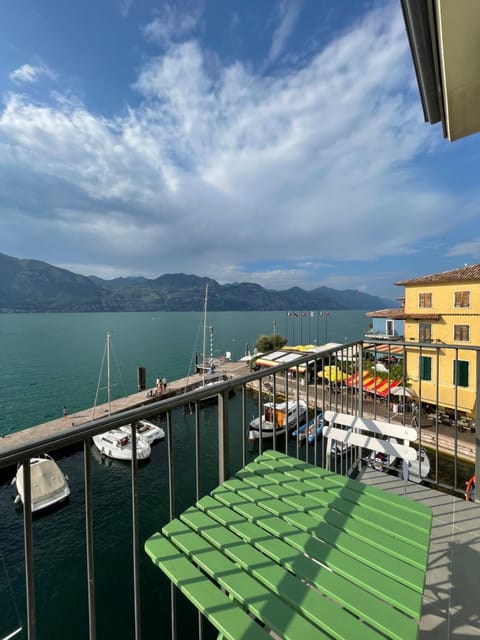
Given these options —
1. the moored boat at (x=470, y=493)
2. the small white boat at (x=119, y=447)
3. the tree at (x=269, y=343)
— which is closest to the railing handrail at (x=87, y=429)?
the moored boat at (x=470, y=493)

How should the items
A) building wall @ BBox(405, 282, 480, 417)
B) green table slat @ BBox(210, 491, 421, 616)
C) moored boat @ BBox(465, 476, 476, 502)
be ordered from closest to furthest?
green table slat @ BBox(210, 491, 421, 616) < moored boat @ BBox(465, 476, 476, 502) < building wall @ BBox(405, 282, 480, 417)

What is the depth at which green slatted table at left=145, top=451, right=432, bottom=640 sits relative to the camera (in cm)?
99

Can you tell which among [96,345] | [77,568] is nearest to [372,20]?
[77,568]

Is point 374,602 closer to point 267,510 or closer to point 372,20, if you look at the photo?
point 267,510

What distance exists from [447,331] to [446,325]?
30 cm

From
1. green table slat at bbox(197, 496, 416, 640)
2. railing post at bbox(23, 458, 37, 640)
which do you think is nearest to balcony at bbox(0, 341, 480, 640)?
railing post at bbox(23, 458, 37, 640)

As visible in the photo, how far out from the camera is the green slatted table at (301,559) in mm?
989

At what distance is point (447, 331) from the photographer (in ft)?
49.3

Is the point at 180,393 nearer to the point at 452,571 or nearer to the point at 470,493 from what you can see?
the point at 470,493

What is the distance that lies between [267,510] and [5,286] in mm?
238715

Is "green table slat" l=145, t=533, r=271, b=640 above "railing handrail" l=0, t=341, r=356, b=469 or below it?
below

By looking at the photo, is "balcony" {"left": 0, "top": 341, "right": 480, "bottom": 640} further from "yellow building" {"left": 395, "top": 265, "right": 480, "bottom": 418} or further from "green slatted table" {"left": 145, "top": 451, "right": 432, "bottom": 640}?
"yellow building" {"left": 395, "top": 265, "right": 480, "bottom": 418}

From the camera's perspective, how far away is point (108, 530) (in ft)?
36.7

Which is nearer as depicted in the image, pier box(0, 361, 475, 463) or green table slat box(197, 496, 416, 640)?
green table slat box(197, 496, 416, 640)
